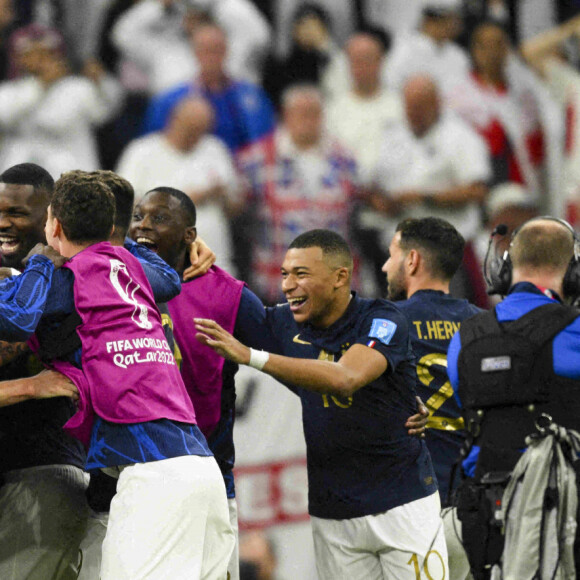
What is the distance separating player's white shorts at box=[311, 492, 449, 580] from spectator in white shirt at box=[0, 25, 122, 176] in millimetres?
4382

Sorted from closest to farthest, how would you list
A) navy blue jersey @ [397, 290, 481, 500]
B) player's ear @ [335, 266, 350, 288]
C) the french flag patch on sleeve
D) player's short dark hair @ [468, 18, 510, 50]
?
the french flag patch on sleeve, player's ear @ [335, 266, 350, 288], navy blue jersey @ [397, 290, 481, 500], player's short dark hair @ [468, 18, 510, 50]

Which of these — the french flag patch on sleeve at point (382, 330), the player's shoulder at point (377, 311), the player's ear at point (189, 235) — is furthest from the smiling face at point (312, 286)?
the player's ear at point (189, 235)

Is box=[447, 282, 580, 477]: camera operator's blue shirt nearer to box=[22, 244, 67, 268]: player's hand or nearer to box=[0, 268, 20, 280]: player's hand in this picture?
box=[22, 244, 67, 268]: player's hand

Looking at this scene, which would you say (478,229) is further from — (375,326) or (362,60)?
(375,326)

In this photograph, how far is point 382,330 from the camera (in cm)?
419

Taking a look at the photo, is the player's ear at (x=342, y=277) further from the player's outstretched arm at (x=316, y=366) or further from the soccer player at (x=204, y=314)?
the soccer player at (x=204, y=314)

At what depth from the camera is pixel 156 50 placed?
8117 mm

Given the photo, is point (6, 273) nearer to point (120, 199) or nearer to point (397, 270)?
point (120, 199)

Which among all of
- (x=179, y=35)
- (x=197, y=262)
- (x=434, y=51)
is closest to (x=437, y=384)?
(x=197, y=262)

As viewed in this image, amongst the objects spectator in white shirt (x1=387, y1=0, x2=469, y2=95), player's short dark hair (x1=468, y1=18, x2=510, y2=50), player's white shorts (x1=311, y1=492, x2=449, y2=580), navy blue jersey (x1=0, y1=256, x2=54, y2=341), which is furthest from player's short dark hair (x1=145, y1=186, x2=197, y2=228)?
player's short dark hair (x1=468, y1=18, x2=510, y2=50)

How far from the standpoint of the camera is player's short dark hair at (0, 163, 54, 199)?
424cm

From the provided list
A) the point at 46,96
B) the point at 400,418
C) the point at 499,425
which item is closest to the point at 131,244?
the point at 400,418

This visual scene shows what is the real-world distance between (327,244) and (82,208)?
4.39 ft

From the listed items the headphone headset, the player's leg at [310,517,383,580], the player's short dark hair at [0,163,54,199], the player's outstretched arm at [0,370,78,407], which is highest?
the player's short dark hair at [0,163,54,199]
